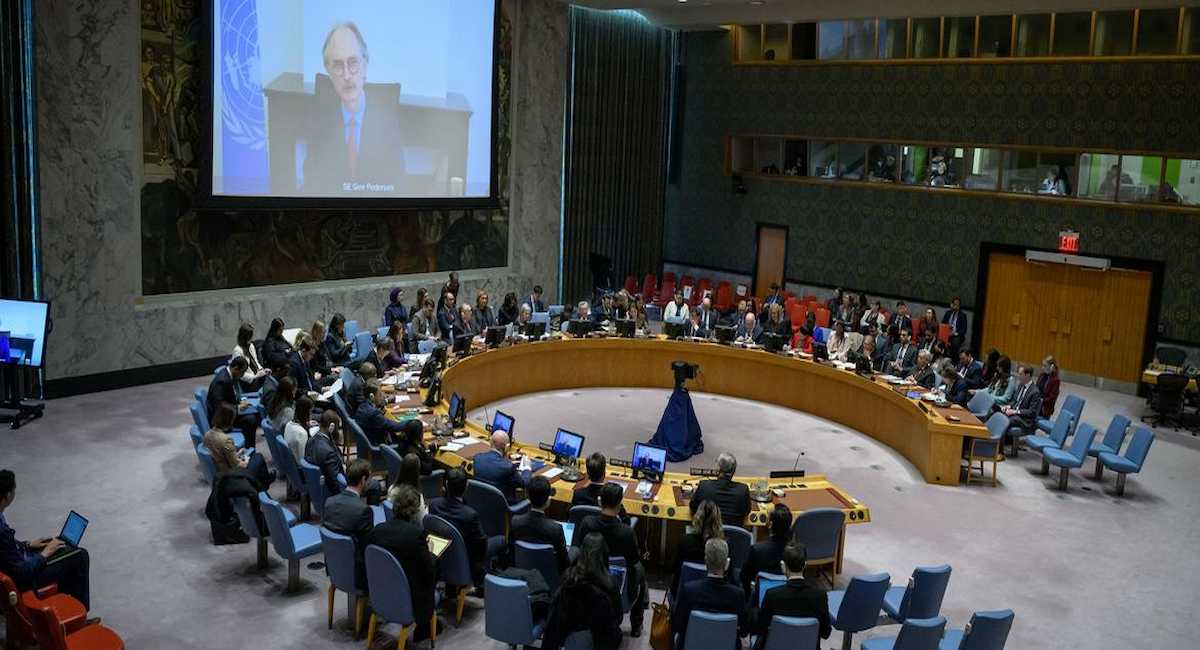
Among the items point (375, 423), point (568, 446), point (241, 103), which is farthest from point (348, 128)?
point (568, 446)

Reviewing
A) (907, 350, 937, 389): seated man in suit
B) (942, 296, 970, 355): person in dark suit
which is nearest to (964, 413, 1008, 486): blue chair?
(907, 350, 937, 389): seated man in suit

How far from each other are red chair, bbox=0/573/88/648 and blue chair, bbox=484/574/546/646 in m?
2.46

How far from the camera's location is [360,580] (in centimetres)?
684

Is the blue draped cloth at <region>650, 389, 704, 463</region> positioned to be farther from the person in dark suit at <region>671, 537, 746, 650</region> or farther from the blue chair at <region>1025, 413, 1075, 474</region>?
the person in dark suit at <region>671, 537, 746, 650</region>

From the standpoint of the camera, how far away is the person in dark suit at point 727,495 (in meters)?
7.67

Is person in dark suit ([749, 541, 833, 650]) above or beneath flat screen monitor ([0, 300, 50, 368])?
beneath

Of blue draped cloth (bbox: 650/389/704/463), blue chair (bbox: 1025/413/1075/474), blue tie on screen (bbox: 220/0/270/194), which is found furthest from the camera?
blue tie on screen (bbox: 220/0/270/194)

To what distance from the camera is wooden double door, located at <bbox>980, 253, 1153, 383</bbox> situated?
16.2 metres

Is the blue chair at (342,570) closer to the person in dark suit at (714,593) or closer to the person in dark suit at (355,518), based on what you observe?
the person in dark suit at (355,518)

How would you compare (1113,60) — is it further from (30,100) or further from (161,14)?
(30,100)

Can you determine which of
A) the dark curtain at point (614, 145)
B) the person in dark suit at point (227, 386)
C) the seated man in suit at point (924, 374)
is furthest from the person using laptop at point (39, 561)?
the dark curtain at point (614, 145)

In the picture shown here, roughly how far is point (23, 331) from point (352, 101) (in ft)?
18.4

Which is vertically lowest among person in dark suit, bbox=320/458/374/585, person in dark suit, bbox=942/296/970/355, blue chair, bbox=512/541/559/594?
blue chair, bbox=512/541/559/594

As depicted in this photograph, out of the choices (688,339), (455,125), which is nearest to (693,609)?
(688,339)
